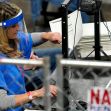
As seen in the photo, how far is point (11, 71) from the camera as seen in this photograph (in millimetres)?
3227

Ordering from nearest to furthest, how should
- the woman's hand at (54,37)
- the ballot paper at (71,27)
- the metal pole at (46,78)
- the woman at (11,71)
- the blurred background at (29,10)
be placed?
the metal pole at (46,78) → the woman at (11,71) → the woman's hand at (54,37) → the ballot paper at (71,27) → the blurred background at (29,10)

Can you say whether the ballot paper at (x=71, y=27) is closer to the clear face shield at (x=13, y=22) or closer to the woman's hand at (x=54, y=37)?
the woman's hand at (x=54, y=37)

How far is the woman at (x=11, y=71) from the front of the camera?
3066mm

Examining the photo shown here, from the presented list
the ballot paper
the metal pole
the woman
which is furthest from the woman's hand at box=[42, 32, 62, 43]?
the metal pole

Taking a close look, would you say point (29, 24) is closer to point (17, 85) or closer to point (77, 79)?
point (77, 79)

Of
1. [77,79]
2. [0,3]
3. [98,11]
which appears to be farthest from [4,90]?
[98,11]

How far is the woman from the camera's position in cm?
307

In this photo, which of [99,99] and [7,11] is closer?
[99,99]

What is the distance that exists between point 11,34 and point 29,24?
3.82 metres

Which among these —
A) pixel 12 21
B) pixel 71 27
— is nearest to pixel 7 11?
pixel 12 21

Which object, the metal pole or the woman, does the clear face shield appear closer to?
the woman

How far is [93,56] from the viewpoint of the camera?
4496mm

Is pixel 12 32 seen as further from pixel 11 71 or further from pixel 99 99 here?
pixel 99 99

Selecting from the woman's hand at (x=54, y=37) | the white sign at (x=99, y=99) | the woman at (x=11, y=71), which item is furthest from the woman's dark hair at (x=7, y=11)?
the white sign at (x=99, y=99)
